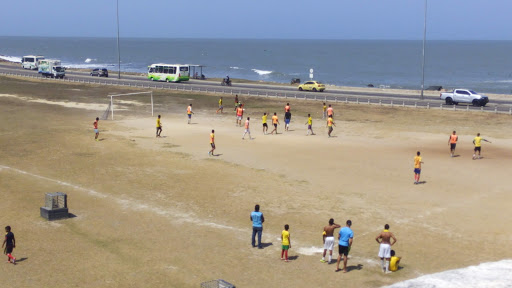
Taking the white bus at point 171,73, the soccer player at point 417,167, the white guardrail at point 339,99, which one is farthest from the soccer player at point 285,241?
the white bus at point 171,73

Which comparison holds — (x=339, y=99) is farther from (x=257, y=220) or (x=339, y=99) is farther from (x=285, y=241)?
(x=285, y=241)

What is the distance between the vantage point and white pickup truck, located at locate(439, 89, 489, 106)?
51812mm

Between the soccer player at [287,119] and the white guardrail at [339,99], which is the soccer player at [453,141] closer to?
the soccer player at [287,119]

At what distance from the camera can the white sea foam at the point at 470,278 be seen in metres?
15.2

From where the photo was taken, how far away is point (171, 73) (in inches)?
3115

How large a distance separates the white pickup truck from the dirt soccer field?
728 cm

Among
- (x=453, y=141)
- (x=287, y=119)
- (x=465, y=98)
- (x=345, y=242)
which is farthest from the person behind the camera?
(x=465, y=98)

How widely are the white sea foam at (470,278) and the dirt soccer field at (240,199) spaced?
1.32 ft

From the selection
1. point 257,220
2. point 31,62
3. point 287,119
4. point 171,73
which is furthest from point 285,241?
point 31,62

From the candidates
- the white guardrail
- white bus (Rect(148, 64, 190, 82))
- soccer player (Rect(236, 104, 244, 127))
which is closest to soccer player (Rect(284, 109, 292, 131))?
soccer player (Rect(236, 104, 244, 127))

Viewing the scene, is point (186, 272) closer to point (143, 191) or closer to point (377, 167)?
point (143, 191)

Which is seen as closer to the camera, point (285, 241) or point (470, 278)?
point (470, 278)

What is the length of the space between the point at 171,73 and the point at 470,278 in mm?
66900

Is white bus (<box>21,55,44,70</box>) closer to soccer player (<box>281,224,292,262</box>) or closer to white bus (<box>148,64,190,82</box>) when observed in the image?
white bus (<box>148,64,190,82</box>)
